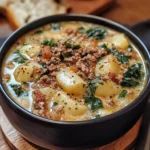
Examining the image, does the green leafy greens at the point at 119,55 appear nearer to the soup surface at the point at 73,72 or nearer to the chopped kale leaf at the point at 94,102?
the soup surface at the point at 73,72

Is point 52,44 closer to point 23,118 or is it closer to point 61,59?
point 61,59

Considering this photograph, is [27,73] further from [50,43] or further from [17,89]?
[50,43]

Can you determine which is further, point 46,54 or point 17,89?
point 46,54

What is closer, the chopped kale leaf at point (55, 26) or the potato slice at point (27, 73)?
the potato slice at point (27, 73)

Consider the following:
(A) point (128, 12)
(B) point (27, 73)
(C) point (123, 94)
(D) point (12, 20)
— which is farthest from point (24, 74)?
(A) point (128, 12)

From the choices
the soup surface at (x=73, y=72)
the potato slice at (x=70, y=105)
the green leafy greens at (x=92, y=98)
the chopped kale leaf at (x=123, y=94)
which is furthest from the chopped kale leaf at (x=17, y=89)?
the chopped kale leaf at (x=123, y=94)

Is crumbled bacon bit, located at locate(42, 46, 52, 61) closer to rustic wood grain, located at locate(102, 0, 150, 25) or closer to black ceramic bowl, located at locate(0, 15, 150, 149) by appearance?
black ceramic bowl, located at locate(0, 15, 150, 149)

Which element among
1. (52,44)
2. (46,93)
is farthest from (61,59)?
(46,93)
